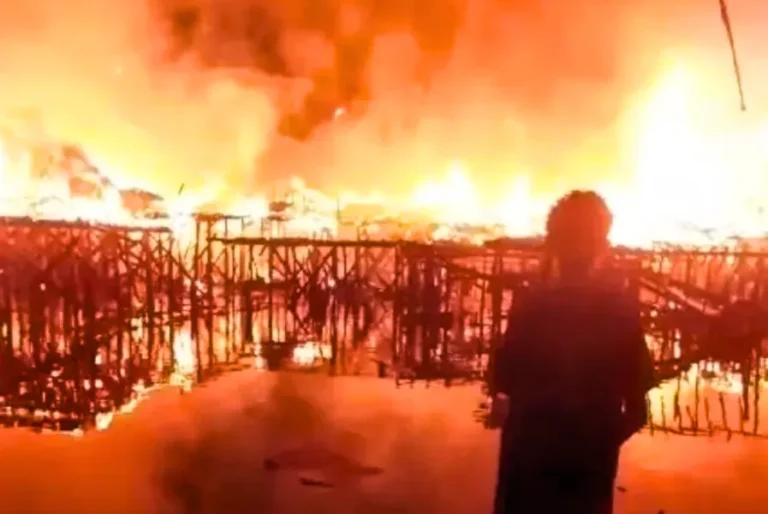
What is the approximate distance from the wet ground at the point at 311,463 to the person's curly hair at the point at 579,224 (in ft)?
10.6

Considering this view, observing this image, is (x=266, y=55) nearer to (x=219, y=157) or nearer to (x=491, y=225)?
(x=219, y=157)

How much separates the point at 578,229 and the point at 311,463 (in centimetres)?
435

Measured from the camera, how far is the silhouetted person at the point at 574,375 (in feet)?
11.4

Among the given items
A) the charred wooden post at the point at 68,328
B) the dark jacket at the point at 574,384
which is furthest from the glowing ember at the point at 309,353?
the dark jacket at the point at 574,384

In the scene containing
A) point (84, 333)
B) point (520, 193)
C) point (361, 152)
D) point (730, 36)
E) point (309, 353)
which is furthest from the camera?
point (361, 152)

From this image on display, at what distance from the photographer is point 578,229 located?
347 centimetres

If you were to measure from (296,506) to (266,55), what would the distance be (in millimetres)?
18390

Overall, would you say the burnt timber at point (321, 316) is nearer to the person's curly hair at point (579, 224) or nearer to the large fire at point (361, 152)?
the large fire at point (361, 152)

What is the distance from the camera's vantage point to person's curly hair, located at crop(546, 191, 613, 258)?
3467 millimetres

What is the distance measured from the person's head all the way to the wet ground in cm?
A: 323

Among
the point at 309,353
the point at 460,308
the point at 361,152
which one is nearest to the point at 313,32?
the point at 361,152

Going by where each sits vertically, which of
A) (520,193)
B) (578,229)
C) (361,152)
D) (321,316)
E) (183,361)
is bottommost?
(183,361)

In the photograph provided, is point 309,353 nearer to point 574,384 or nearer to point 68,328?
point 68,328

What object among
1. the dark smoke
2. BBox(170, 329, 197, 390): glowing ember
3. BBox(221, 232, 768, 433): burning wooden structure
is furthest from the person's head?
the dark smoke
